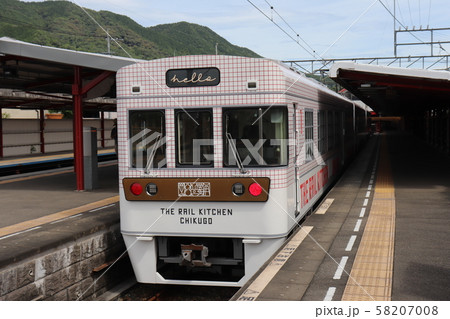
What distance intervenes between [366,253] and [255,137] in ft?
7.69

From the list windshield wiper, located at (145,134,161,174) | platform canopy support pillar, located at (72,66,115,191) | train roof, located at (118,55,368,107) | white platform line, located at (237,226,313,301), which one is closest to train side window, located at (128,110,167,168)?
windshield wiper, located at (145,134,161,174)

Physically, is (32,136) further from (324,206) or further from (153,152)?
(153,152)

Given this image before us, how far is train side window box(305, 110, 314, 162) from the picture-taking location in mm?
9859

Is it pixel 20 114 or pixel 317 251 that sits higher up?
pixel 20 114

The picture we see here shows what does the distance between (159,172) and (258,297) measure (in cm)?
277

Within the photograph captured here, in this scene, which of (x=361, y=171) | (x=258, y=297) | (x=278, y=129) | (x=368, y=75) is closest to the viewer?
(x=258, y=297)

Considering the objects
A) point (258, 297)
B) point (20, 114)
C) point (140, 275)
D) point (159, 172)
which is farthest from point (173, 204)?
point (20, 114)

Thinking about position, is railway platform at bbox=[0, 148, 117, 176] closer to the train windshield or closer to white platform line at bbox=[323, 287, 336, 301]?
the train windshield

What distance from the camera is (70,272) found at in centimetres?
913

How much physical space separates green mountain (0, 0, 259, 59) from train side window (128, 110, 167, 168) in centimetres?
9359

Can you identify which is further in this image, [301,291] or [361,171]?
[361,171]

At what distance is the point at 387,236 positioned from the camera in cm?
914

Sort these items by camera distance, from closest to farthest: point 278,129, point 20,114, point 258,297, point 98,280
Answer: point 258,297
point 278,129
point 98,280
point 20,114

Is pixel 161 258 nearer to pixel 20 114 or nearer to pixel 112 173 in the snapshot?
pixel 112 173
